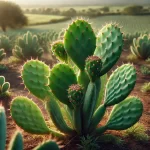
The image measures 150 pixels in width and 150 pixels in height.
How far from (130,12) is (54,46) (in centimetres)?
1893

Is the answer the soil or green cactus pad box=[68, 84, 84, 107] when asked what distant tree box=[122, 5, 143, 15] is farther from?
green cactus pad box=[68, 84, 84, 107]

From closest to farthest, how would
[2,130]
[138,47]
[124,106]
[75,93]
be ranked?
[2,130] < [75,93] < [124,106] < [138,47]

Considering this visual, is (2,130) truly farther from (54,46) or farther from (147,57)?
(147,57)

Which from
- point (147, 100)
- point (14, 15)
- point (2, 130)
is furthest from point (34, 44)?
point (14, 15)

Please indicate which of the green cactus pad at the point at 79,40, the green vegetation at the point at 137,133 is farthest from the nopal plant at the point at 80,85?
the green vegetation at the point at 137,133

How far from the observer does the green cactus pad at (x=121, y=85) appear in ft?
12.1

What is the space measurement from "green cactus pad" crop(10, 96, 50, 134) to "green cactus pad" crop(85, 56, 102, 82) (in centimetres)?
79

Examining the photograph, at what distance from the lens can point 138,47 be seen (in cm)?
955

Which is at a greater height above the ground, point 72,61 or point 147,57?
point 72,61

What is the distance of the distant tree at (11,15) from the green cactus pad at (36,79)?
18473 mm

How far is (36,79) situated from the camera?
3.76 metres

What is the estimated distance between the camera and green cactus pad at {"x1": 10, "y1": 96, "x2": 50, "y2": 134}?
11.9ft

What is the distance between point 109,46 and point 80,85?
61 centimetres

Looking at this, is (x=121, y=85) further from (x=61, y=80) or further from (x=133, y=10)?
(x=133, y=10)
